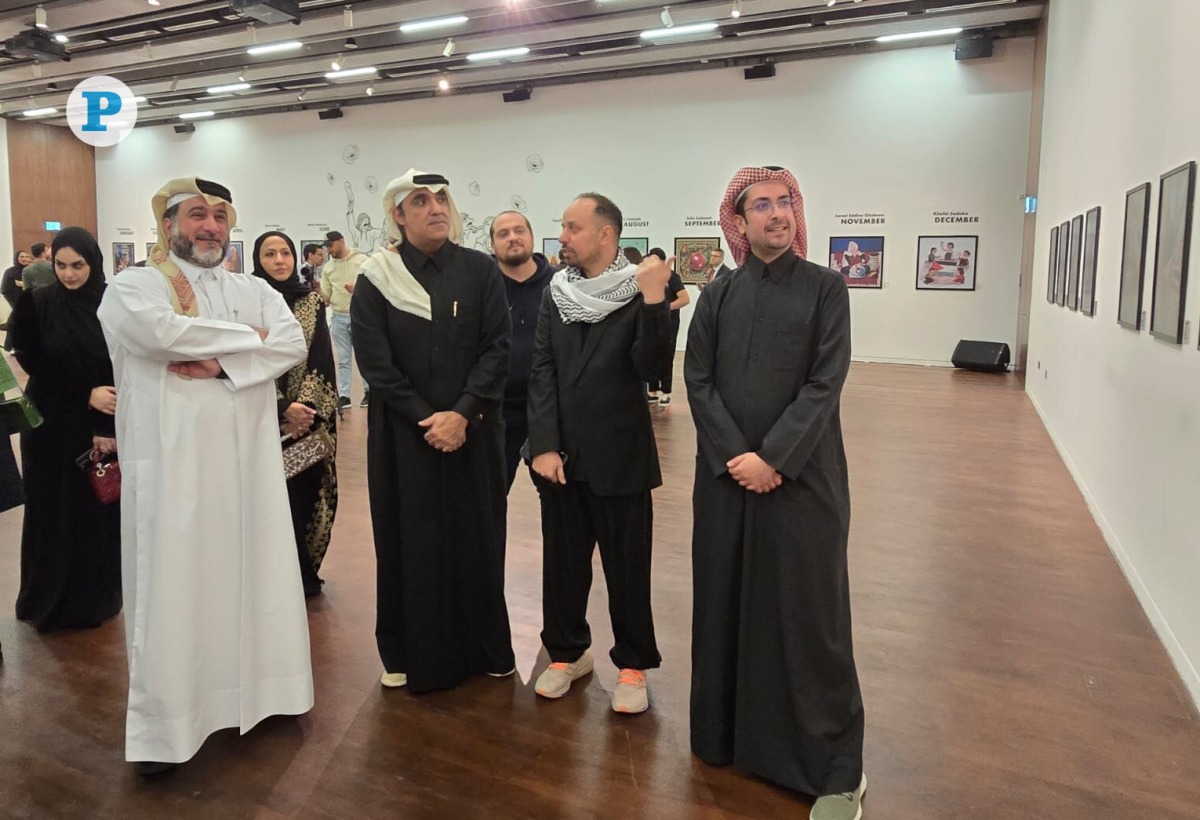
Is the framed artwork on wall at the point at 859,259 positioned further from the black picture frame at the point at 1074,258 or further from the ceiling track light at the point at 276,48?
the ceiling track light at the point at 276,48

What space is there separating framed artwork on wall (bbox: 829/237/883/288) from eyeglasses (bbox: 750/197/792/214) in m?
11.2

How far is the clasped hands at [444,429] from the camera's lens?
281cm

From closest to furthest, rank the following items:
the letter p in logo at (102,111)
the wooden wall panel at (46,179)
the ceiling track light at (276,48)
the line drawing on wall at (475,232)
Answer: the ceiling track light at (276,48) → the line drawing on wall at (475,232) → the letter p in logo at (102,111) → the wooden wall panel at (46,179)

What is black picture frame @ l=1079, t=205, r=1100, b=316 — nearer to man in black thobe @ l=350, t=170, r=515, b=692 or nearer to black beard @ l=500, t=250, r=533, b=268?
black beard @ l=500, t=250, r=533, b=268

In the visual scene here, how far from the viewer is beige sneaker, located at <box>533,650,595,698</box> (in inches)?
115

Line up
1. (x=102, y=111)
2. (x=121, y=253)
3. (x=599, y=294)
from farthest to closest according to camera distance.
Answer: (x=121, y=253)
(x=102, y=111)
(x=599, y=294)

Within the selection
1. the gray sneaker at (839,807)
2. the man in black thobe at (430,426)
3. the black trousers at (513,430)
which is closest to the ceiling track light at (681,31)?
the black trousers at (513,430)

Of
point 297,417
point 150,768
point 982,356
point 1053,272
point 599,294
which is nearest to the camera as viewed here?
point 150,768

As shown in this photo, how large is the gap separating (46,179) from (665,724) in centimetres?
2232

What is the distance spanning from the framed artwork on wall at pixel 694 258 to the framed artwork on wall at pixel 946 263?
3.30 meters

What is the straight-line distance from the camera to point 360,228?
16.9 m

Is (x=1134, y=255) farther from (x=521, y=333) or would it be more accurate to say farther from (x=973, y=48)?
(x=973, y=48)

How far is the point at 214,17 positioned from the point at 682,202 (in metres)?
7.53

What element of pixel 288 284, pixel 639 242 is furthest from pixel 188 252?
pixel 639 242
